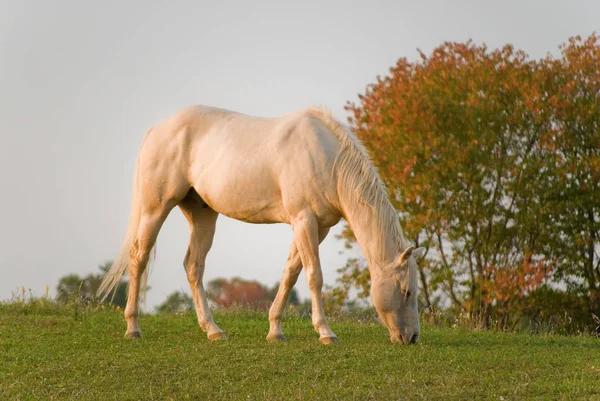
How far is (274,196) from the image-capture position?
10.1 m

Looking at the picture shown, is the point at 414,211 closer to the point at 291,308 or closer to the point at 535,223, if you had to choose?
the point at 535,223

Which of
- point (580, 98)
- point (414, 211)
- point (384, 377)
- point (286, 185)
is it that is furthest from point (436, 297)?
point (384, 377)

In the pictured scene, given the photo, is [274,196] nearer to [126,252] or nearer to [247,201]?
[247,201]

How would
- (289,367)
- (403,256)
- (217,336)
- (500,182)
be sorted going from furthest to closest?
(500,182)
(217,336)
(403,256)
(289,367)

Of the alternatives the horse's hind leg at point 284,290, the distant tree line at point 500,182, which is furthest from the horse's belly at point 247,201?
the distant tree line at point 500,182

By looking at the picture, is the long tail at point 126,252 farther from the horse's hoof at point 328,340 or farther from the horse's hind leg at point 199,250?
the horse's hoof at point 328,340

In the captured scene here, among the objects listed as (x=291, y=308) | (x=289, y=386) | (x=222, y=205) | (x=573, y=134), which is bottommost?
(x=289, y=386)

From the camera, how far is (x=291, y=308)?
48.5 feet

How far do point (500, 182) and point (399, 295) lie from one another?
9.19 meters

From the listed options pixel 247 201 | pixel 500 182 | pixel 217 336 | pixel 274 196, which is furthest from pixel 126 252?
pixel 500 182

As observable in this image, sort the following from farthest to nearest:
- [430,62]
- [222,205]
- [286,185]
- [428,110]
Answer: [430,62]
[428,110]
[222,205]
[286,185]

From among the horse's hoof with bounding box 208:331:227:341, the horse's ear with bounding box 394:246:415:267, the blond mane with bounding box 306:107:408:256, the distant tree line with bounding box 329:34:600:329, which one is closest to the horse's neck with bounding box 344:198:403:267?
the blond mane with bounding box 306:107:408:256

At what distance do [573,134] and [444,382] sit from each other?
11.8 m

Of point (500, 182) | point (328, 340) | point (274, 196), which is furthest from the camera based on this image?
point (500, 182)
